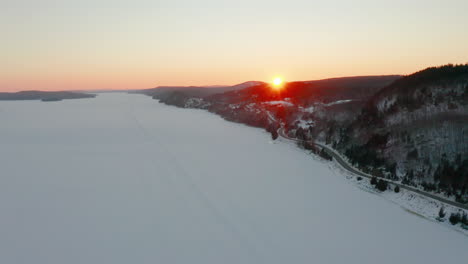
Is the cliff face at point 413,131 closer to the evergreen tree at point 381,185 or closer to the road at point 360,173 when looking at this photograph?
the road at point 360,173

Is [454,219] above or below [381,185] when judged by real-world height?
below

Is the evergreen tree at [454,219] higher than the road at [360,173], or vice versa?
the road at [360,173]

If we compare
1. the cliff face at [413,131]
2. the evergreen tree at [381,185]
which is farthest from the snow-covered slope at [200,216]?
the cliff face at [413,131]

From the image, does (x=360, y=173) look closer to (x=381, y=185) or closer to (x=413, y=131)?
(x=381, y=185)

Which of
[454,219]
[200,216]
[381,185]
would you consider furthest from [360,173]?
[200,216]

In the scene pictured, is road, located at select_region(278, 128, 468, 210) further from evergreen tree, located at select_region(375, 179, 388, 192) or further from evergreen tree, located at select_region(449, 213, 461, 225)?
evergreen tree, located at select_region(449, 213, 461, 225)

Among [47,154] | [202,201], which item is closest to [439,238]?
[202,201]

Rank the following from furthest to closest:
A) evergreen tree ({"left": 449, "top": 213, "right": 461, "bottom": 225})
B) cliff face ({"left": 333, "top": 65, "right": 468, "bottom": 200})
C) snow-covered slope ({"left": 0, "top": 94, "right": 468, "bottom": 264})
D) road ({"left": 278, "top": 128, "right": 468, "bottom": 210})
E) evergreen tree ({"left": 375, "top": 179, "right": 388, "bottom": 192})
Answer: cliff face ({"left": 333, "top": 65, "right": 468, "bottom": 200}) → evergreen tree ({"left": 375, "top": 179, "right": 388, "bottom": 192}) → road ({"left": 278, "top": 128, "right": 468, "bottom": 210}) → evergreen tree ({"left": 449, "top": 213, "right": 461, "bottom": 225}) → snow-covered slope ({"left": 0, "top": 94, "right": 468, "bottom": 264})

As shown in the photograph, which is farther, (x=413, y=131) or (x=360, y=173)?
(x=413, y=131)

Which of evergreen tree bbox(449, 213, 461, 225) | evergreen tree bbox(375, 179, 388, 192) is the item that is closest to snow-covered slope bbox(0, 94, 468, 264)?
evergreen tree bbox(449, 213, 461, 225)
